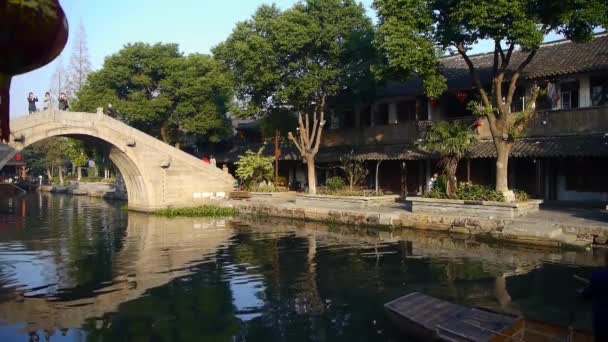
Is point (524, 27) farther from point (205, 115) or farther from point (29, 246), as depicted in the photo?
point (205, 115)

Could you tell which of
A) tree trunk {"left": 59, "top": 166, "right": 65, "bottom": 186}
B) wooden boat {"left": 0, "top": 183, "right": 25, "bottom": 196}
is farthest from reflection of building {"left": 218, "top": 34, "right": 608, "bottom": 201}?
tree trunk {"left": 59, "top": 166, "right": 65, "bottom": 186}

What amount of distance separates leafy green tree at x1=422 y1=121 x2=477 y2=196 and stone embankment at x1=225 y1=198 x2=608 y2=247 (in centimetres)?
174

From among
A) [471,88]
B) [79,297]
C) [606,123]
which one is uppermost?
[471,88]

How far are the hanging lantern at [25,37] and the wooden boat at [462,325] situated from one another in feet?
23.0

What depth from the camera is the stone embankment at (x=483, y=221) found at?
15.4 m

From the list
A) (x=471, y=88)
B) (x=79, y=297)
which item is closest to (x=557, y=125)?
(x=471, y=88)

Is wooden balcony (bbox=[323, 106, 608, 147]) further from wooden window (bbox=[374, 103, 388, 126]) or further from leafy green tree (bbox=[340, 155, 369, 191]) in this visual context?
leafy green tree (bbox=[340, 155, 369, 191])

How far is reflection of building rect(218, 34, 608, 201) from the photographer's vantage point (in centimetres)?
2014

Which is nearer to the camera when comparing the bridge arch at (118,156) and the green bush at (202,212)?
the bridge arch at (118,156)

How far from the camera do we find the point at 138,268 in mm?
14508

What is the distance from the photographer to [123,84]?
118 feet

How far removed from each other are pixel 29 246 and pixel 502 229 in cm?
1574

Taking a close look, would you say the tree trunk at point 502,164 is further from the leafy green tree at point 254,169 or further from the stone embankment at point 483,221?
the leafy green tree at point 254,169

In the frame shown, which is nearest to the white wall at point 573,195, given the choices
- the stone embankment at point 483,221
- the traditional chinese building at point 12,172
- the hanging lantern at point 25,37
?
the stone embankment at point 483,221
